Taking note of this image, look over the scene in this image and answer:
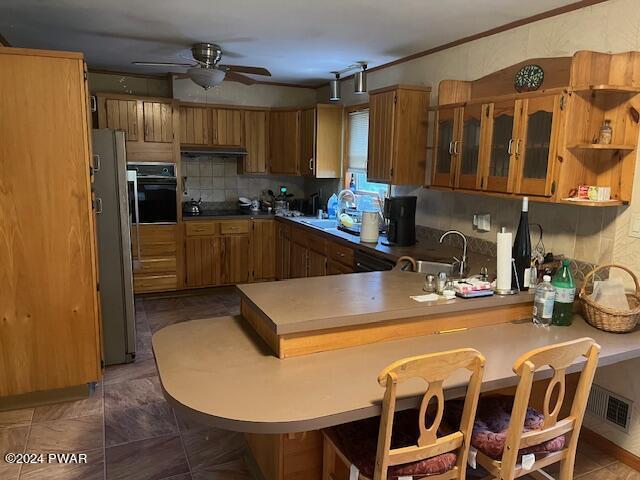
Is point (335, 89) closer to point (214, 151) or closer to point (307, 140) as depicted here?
point (307, 140)

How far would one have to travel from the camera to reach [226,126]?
18.3 feet

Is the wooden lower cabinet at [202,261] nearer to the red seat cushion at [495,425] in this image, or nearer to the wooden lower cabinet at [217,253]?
the wooden lower cabinet at [217,253]

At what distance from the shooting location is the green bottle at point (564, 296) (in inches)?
86.8

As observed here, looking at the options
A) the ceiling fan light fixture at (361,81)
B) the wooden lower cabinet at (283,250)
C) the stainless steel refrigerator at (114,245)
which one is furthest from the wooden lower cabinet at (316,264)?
the stainless steel refrigerator at (114,245)

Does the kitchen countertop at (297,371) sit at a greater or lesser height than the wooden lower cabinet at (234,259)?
greater

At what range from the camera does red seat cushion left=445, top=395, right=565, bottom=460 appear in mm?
1736

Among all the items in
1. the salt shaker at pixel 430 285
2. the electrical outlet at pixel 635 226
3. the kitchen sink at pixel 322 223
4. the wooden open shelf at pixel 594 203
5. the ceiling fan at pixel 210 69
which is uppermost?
the ceiling fan at pixel 210 69

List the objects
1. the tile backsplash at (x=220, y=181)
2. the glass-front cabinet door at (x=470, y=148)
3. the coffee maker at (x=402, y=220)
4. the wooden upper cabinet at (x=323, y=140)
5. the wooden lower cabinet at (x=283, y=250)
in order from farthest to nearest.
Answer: the tile backsplash at (x=220, y=181) < the wooden lower cabinet at (x=283, y=250) < the wooden upper cabinet at (x=323, y=140) < the coffee maker at (x=402, y=220) < the glass-front cabinet door at (x=470, y=148)

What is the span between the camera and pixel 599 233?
265 cm

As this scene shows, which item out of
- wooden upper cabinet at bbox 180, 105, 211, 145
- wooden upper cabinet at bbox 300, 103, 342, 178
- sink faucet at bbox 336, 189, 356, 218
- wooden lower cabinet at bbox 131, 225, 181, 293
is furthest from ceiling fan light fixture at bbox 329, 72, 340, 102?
wooden lower cabinet at bbox 131, 225, 181, 293

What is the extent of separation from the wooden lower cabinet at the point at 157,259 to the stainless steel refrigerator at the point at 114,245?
64.1 inches

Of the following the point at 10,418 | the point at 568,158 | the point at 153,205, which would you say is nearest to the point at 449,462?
the point at 568,158

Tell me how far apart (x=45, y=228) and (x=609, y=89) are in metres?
3.13

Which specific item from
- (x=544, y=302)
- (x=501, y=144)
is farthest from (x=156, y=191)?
(x=544, y=302)
